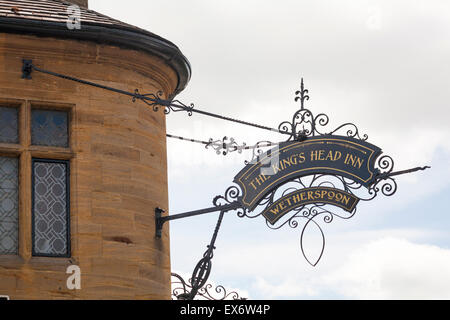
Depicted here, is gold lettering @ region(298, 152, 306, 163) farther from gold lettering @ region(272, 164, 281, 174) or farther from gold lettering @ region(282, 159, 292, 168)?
gold lettering @ region(272, 164, 281, 174)

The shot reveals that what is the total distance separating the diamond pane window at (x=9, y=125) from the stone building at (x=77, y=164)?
13 mm

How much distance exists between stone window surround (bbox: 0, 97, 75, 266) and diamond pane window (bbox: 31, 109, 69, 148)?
0.08 meters

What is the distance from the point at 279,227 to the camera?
17.5m

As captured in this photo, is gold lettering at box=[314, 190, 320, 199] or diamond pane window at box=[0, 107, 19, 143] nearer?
gold lettering at box=[314, 190, 320, 199]

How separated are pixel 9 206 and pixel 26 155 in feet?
2.38

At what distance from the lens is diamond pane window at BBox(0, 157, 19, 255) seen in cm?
1727

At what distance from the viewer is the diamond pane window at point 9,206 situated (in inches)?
680

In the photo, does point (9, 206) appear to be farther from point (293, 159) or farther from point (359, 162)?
point (359, 162)

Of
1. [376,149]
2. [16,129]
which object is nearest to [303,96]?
[376,149]

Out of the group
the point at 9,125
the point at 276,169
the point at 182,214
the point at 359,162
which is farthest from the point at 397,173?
the point at 9,125

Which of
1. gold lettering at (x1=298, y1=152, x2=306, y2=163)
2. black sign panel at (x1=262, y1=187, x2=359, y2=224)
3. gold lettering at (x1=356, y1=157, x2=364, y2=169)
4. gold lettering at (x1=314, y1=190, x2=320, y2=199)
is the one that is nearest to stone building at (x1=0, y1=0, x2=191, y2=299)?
black sign panel at (x1=262, y1=187, x2=359, y2=224)

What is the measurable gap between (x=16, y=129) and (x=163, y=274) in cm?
281

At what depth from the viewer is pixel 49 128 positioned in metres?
18.0

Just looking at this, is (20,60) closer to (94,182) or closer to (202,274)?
(94,182)
